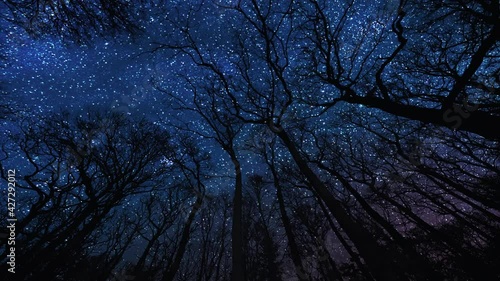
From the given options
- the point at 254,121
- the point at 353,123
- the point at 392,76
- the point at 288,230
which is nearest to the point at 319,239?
the point at 288,230

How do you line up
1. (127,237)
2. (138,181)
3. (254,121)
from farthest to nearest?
(127,237)
(138,181)
(254,121)

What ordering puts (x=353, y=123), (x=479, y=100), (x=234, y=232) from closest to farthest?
(x=234, y=232) < (x=479, y=100) < (x=353, y=123)

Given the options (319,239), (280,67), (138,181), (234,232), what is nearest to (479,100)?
(280,67)

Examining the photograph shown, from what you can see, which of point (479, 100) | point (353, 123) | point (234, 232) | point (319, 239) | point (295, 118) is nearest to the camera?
point (234, 232)

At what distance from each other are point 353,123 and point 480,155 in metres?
6.47

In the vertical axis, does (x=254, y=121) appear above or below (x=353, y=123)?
below

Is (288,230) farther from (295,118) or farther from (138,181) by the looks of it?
(138,181)

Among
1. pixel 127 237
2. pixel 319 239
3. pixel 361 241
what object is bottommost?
pixel 361 241

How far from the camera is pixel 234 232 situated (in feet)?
18.1

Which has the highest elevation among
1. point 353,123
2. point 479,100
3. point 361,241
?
point 353,123

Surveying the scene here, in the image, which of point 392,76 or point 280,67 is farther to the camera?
point 280,67

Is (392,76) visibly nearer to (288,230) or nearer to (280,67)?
(280,67)

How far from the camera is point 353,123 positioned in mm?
11805

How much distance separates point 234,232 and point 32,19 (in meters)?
6.34
